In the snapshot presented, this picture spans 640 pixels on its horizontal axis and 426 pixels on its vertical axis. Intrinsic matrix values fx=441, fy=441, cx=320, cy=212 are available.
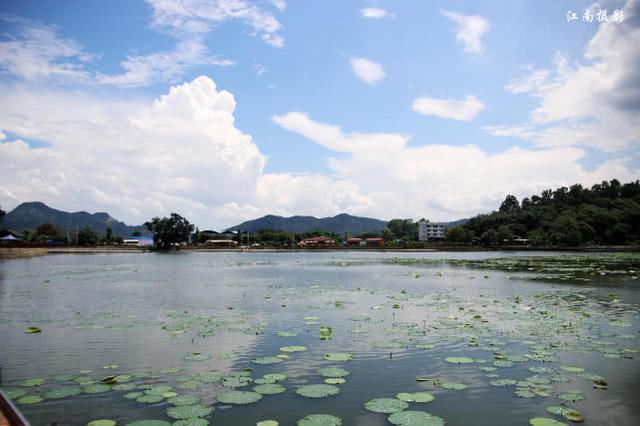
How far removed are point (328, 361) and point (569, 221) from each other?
108m

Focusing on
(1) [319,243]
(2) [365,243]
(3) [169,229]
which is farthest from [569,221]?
(3) [169,229]

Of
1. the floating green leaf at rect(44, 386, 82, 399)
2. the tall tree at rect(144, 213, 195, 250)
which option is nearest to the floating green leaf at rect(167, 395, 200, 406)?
the floating green leaf at rect(44, 386, 82, 399)

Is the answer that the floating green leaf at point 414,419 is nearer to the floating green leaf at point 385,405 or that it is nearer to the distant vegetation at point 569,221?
the floating green leaf at point 385,405

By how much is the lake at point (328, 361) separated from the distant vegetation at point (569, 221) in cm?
9705

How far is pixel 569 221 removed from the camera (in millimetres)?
102312

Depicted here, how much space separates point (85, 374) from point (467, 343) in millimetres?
9632

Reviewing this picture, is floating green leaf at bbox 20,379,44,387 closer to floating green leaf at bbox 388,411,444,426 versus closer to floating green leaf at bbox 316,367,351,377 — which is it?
floating green leaf at bbox 316,367,351,377

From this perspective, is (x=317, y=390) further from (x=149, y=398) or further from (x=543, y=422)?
(x=543, y=422)

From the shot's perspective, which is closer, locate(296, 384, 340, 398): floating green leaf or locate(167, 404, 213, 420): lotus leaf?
locate(167, 404, 213, 420): lotus leaf

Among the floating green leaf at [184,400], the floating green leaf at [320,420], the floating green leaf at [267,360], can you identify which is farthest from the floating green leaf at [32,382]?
the floating green leaf at [320,420]

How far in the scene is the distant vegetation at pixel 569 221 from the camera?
103m

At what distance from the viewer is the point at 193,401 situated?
7.84 metres

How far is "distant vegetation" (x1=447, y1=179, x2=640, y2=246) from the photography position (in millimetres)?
102688

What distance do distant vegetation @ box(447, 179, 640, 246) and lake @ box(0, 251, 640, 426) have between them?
318 ft
